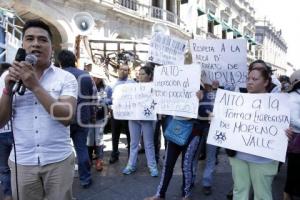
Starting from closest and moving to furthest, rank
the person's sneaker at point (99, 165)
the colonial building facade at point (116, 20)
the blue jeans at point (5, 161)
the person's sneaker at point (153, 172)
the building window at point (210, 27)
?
the blue jeans at point (5, 161) → the person's sneaker at point (153, 172) → the person's sneaker at point (99, 165) → the colonial building facade at point (116, 20) → the building window at point (210, 27)

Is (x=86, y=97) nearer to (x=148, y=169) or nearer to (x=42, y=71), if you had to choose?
(x=148, y=169)

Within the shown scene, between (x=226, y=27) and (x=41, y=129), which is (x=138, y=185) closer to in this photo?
(x=41, y=129)

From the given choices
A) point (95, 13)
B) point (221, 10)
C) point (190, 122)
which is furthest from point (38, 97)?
point (221, 10)

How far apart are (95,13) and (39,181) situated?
16.2m

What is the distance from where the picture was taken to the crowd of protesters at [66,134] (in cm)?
226

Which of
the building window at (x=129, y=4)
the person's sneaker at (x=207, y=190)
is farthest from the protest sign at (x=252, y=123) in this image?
the building window at (x=129, y=4)

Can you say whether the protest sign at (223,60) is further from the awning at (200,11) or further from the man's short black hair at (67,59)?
the awning at (200,11)

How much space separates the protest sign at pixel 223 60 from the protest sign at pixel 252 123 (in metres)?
0.84

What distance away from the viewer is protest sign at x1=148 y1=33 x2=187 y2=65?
4.80 metres

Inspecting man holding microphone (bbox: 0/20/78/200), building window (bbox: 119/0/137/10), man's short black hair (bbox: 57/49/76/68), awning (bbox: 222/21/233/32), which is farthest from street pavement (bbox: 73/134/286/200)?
awning (bbox: 222/21/233/32)

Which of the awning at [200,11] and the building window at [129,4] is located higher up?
the awning at [200,11]

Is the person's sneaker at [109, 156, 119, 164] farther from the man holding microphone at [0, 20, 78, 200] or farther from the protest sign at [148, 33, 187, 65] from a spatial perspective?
the man holding microphone at [0, 20, 78, 200]

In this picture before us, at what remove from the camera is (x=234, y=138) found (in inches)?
135

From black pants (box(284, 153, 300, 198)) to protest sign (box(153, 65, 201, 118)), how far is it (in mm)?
1186
